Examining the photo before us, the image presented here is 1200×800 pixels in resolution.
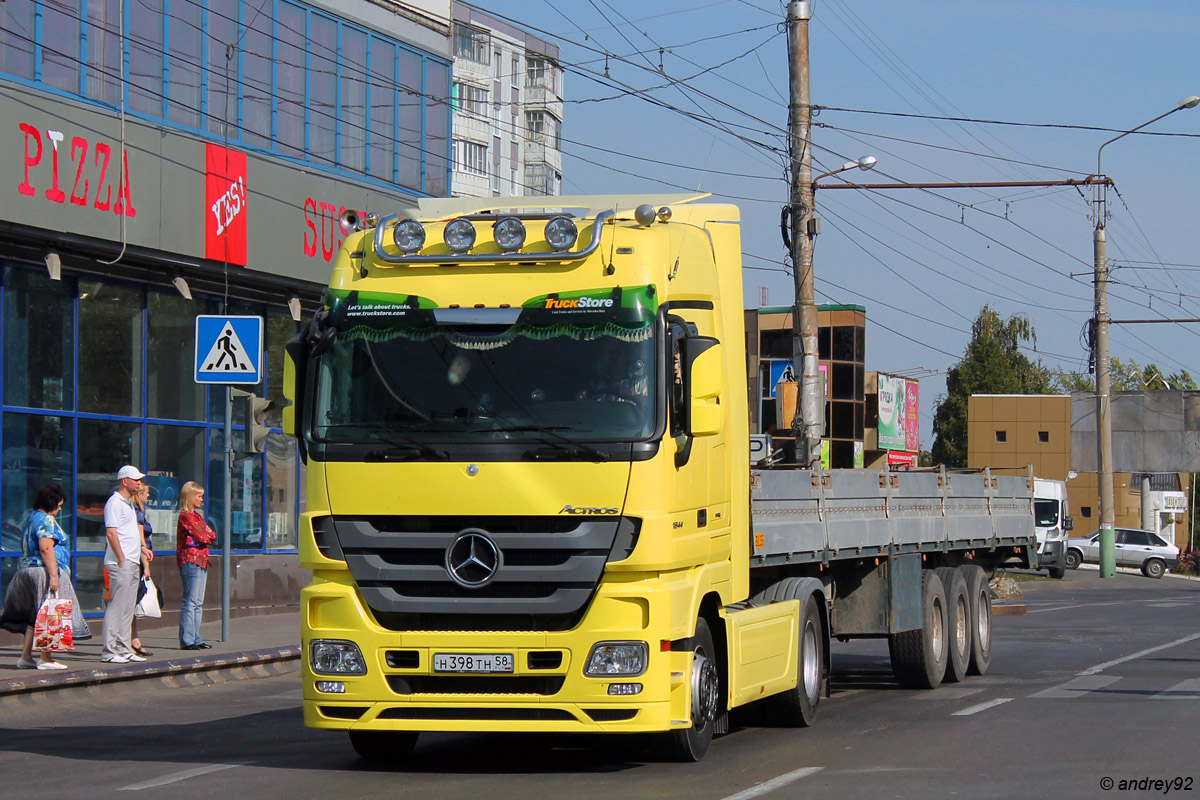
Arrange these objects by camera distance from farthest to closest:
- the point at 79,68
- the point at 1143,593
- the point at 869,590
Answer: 1. the point at 1143,593
2. the point at 79,68
3. the point at 869,590

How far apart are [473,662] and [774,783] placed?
5.81ft

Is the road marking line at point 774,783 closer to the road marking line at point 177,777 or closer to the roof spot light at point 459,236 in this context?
the road marking line at point 177,777

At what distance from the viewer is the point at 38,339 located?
17484 millimetres

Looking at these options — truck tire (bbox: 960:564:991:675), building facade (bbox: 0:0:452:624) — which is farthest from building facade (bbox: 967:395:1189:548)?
truck tire (bbox: 960:564:991:675)

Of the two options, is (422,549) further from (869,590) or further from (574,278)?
(869,590)

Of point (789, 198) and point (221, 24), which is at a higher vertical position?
point (221, 24)

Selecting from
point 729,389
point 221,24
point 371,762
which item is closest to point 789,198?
point 221,24

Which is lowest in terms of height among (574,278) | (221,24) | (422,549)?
(422,549)

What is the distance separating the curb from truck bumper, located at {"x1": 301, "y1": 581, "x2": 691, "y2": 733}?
5354 millimetres

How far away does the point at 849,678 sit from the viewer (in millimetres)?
15953

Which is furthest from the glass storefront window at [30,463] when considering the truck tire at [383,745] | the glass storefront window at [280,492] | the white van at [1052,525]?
the white van at [1052,525]

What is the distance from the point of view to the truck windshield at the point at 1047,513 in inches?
1884

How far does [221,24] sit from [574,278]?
1346cm

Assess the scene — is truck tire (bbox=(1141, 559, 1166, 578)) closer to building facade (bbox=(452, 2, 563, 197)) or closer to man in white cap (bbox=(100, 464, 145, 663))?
building facade (bbox=(452, 2, 563, 197))
